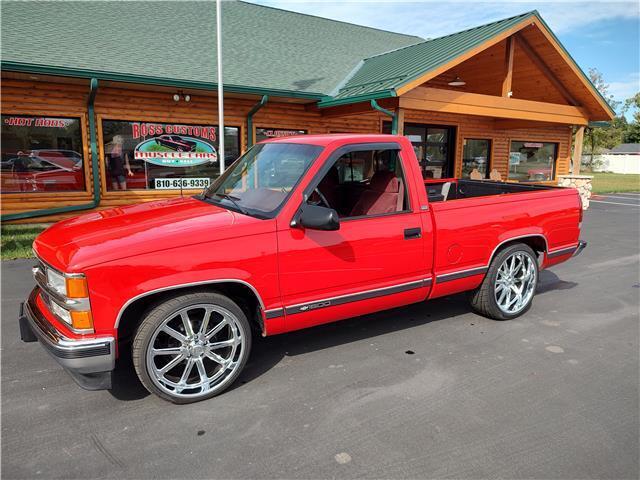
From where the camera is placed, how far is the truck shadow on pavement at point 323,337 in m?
3.72

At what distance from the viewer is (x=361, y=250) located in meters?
3.88

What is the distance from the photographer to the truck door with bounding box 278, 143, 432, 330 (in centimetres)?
364

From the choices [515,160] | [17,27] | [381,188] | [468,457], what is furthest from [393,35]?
[468,457]

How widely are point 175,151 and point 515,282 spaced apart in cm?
896

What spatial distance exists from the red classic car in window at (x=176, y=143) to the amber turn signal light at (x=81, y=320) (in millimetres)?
9007

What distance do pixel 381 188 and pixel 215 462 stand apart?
2.75 meters

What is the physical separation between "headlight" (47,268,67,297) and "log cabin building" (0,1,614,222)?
24.2 feet

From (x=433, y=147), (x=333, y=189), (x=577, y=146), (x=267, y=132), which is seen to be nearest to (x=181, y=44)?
(x=267, y=132)

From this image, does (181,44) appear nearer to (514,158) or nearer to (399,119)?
(399,119)

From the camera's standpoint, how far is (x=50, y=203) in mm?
10273

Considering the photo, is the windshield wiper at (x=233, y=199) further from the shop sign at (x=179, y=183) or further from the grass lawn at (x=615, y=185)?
the grass lawn at (x=615, y=185)

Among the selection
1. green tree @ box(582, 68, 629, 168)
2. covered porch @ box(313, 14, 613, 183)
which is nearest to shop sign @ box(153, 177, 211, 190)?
covered porch @ box(313, 14, 613, 183)

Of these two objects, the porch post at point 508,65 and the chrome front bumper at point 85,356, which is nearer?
the chrome front bumper at point 85,356

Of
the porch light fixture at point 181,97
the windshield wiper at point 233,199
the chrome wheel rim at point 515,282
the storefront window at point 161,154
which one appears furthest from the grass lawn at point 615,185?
the windshield wiper at point 233,199
